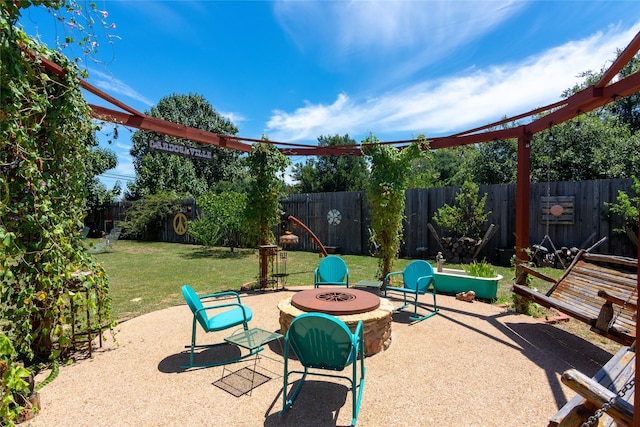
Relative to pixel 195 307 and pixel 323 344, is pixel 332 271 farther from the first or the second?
pixel 323 344

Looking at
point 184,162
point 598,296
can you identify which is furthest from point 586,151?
point 184,162

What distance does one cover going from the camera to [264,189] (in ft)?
21.7

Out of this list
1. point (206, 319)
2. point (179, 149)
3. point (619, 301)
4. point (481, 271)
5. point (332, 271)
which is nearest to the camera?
point (619, 301)

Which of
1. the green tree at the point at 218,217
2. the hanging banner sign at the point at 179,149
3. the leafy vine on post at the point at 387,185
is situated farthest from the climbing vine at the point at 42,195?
the green tree at the point at 218,217

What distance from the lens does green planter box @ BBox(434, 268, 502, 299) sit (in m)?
5.57

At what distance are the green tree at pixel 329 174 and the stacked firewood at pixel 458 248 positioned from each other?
14.2 meters

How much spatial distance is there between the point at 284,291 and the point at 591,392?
16.9 ft

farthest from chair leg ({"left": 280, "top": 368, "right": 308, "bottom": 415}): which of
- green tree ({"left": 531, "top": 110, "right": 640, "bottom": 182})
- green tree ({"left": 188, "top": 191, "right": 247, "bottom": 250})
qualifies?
green tree ({"left": 531, "top": 110, "right": 640, "bottom": 182})

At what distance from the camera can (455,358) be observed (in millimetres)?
3334

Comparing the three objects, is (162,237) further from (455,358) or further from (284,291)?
(455,358)

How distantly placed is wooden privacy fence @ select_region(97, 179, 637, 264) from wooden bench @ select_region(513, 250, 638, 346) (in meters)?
3.57

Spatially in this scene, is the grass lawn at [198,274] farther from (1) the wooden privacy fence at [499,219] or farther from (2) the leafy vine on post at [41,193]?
(2) the leafy vine on post at [41,193]

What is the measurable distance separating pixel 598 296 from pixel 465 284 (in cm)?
267

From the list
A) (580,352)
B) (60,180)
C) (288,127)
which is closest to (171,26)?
(60,180)
